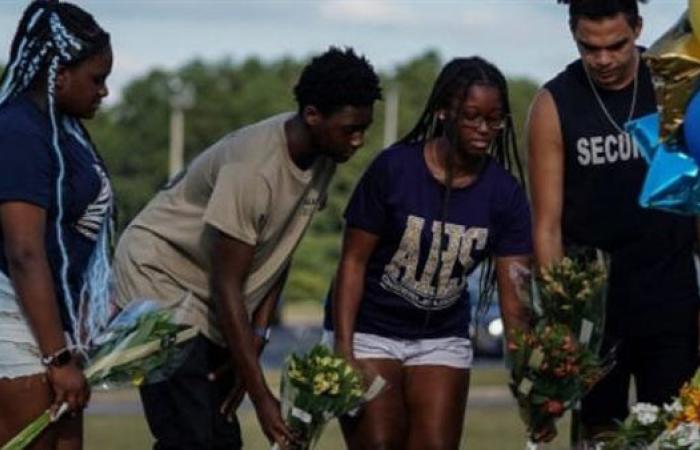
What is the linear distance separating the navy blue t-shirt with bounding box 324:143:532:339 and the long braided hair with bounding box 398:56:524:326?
42 mm

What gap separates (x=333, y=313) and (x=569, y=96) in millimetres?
1208

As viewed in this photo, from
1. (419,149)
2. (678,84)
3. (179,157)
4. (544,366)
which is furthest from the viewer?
(179,157)

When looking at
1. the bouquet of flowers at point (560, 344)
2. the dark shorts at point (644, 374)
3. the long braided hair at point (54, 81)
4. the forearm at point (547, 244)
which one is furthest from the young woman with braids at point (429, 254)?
the long braided hair at point (54, 81)

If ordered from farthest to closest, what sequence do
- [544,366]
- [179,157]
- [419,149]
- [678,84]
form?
[179,157]
[419,149]
[544,366]
[678,84]

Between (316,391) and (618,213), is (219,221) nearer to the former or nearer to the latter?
(316,391)

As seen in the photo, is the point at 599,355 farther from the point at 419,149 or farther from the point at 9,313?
the point at 9,313

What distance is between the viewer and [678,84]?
699cm

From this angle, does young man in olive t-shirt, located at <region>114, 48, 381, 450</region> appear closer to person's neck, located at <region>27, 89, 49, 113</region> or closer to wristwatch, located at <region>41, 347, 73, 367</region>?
wristwatch, located at <region>41, 347, 73, 367</region>

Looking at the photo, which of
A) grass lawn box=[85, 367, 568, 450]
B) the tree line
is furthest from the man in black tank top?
the tree line

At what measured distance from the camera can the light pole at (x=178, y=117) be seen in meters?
65.8

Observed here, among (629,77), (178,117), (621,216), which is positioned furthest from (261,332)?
(178,117)

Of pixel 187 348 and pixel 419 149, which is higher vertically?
pixel 419 149

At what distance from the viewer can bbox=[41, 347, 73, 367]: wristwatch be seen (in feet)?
22.8

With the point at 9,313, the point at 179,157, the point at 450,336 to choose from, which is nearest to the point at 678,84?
the point at 450,336
